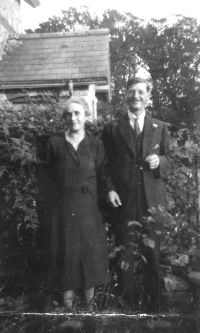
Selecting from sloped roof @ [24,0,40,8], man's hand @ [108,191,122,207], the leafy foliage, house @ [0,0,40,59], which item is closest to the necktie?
man's hand @ [108,191,122,207]

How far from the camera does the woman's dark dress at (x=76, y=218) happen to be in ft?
11.8

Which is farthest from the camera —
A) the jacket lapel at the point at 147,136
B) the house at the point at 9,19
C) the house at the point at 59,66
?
the house at the point at 9,19

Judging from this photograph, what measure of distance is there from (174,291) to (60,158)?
1513 mm

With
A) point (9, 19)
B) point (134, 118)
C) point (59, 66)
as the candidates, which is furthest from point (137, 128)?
point (9, 19)

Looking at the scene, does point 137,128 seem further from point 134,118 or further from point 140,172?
point 140,172

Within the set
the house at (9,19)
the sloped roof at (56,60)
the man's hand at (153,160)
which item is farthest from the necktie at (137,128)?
the house at (9,19)

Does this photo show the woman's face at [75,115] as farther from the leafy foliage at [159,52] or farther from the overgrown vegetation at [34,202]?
the leafy foliage at [159,52]

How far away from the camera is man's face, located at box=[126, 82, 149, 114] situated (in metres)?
3.56

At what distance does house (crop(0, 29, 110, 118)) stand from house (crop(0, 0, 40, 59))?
0.52 m

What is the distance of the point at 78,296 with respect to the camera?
370cm

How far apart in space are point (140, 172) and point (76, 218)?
64 cm

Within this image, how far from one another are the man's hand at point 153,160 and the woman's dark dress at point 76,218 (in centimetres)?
38

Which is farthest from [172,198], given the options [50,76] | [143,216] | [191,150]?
[50,76]

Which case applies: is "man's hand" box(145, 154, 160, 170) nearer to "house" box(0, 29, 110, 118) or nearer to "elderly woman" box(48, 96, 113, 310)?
"elderly woman" box(48, 96, 113, 310)
